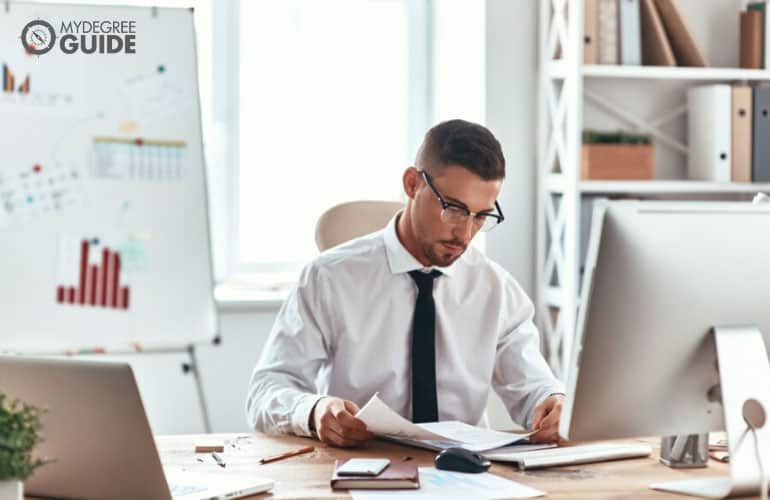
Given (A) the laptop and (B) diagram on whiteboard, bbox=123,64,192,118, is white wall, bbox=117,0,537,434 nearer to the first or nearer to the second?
(B) diagram on whiteboard, bbox=123,64,192,118

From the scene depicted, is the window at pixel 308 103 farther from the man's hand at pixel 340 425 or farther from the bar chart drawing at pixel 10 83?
the man's hand at pixel 340 425

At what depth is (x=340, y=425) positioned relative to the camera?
1.86 meters

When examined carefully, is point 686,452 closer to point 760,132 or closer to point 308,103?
point 760,132

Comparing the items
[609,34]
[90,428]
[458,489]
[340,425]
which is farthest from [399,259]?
Answer: [609,34]

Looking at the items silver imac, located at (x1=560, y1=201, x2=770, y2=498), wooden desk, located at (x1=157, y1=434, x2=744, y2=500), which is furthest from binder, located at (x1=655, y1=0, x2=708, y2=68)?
silver imac, located at (x1=560, y1=201, x2=770, y2=498)

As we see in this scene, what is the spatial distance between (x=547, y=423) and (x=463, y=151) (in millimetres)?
542

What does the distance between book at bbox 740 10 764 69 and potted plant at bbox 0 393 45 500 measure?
3009mm

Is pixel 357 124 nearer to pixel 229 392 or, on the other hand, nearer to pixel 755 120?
pixel 229 392

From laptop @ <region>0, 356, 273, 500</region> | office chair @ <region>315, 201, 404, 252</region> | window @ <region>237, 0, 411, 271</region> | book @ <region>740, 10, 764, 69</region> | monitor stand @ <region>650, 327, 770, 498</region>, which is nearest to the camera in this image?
laptop @ <region>0, 356, 273, 500</region>

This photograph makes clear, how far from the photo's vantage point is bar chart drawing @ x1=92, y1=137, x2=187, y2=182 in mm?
2852

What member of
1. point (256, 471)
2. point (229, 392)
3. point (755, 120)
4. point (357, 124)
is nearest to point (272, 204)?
point (357, 124)

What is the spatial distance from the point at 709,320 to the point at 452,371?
0.80 m

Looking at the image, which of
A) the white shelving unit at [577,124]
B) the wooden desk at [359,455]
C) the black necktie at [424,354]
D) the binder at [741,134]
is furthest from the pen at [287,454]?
the binder at [741,134]

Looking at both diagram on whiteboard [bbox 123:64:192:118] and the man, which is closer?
the man
